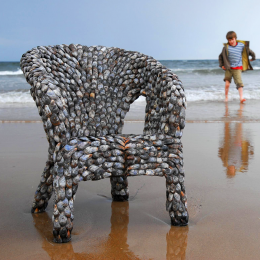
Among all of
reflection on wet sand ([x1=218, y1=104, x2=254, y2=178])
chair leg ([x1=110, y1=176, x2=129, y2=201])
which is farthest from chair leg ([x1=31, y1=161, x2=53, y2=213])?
reflection on wet sand ([x1=218, y1=104, x2=254, y2=178])

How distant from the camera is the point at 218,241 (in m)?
1.31

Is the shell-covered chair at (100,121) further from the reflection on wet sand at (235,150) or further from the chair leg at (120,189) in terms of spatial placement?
the reflection on wet sand at (235,150)

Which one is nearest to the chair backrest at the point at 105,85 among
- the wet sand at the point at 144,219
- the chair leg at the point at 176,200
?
the chair leg at the point at 176,200

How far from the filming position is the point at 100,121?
5.71ft

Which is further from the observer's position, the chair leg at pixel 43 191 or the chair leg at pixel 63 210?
the chair leg at pixel 43 191

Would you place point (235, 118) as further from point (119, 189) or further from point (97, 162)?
point (97, 162)

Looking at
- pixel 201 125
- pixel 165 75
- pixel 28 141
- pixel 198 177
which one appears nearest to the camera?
pixel 165 75

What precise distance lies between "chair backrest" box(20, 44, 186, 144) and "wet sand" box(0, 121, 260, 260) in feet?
1.25

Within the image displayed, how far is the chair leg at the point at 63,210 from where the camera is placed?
1275 mm

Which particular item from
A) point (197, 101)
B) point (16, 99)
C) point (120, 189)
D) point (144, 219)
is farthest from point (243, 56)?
point (144, 219)

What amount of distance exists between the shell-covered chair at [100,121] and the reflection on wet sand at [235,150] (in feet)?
2.83

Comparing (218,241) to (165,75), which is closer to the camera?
(218,241)

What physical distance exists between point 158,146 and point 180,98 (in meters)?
0.22

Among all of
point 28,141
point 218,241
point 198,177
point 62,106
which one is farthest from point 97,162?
point 28,141
